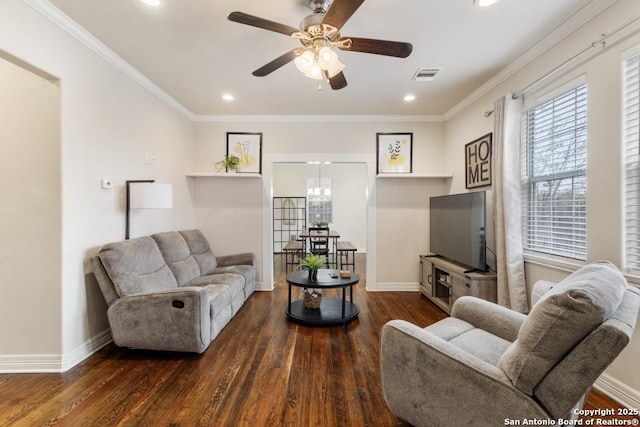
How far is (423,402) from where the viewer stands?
147 centimetres

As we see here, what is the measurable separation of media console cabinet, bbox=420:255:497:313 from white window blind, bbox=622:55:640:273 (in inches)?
50.5

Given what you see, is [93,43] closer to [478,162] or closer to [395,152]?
[395,152]

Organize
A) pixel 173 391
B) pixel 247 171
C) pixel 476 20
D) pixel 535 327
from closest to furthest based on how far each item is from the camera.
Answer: pixel 535 327 → pixel 173 391 → pixel 476 20 → pixel 247 171

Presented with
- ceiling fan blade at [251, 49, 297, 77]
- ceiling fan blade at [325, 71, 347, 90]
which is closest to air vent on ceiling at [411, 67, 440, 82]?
ceiling fan blade at [325, 71, 347, 90]

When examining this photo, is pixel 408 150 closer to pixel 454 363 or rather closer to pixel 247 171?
pixel 247 171

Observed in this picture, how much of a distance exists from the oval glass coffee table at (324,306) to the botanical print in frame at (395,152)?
2.03 meters

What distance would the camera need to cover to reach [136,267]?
268 centimetres

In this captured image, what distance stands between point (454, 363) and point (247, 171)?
3.97 meters

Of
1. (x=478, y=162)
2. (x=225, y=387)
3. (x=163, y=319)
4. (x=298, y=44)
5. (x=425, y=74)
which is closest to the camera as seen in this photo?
(x=225, y=387)

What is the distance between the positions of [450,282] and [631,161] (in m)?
2.09

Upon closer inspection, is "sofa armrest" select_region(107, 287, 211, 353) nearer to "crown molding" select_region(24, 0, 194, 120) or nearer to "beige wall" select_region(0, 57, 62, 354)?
"beige wall" select_region(0, 57, 62, 354)

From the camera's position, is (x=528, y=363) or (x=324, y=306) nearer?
(x=528, y=363)

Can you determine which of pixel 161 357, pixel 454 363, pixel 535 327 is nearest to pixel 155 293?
pixel 161 357

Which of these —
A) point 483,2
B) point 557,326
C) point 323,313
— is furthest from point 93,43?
point 557,326
